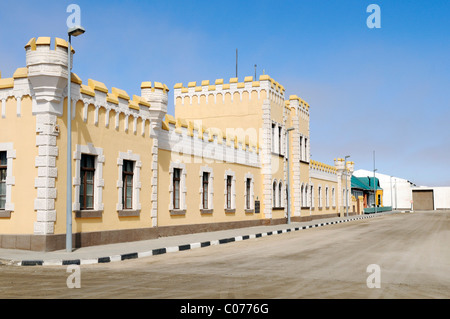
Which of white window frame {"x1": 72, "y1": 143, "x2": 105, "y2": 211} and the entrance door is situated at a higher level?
white window frame {"x1": 72, "y1": 143, "x2": 105, "y2": 211}

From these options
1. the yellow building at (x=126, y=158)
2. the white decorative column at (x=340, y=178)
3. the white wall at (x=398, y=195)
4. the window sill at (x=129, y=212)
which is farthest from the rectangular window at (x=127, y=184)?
the white wall at (x=398, y=195)

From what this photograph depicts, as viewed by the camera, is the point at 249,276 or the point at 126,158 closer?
the point at 249,276

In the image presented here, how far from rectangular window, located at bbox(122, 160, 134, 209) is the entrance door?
336ft

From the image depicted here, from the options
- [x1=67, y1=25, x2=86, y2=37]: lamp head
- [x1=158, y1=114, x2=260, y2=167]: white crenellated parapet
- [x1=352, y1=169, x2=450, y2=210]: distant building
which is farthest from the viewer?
[x1=352, y1=169, x2=450, y2=210]: distant building

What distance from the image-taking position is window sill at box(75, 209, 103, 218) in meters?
15.5

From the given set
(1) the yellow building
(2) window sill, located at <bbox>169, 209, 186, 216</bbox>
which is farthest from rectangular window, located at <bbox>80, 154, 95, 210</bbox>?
(2) window sill, located at <bbox>169, 209, 186, 216</bbox>

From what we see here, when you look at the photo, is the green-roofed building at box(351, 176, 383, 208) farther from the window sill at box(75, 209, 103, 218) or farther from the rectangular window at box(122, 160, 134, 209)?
the window sill at box(75, 209, 103, 218)

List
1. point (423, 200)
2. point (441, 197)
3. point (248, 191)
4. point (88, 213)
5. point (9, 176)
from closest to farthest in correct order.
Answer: point (9, 176) → point (88, 213) → point (248, 191) → point (441, 197) → point (423, 200)

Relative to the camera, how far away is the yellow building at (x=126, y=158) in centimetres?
1438

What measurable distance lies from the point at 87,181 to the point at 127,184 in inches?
90.1

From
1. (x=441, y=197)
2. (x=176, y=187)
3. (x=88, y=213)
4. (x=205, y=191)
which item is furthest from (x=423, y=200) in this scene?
(x=88, y=213)

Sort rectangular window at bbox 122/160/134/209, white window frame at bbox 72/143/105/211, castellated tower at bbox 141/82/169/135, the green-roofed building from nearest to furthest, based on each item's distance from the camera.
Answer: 1. white window frame at bbox 72/143/105/211
2. rectangular window at bbox 122/160/134/209
3. castellated tower at bbox 141/82/169/135
4. the green-roofed building

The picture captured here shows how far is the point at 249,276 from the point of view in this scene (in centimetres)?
930

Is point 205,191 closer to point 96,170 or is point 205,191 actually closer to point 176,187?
point 176,187
